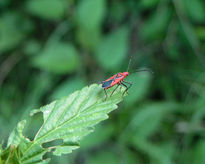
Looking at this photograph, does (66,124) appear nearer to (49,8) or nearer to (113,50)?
(113,50)

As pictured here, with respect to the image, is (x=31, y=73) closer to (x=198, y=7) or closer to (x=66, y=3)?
(x=66, y=3)

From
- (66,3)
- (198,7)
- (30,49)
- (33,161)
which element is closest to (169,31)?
(198,7)

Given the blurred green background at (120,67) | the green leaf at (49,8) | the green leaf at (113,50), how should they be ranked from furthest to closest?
the green leaf at (49,8)
the green leaf at (113,50)
the blurred green background at (120,67)

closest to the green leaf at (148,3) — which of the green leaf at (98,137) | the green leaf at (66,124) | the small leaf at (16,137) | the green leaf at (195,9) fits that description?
the green leaf at (195,9)

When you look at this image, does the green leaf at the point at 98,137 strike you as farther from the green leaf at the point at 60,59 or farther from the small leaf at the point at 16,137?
the small leaf at the point at 16,137

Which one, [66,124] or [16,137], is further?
[66,124]

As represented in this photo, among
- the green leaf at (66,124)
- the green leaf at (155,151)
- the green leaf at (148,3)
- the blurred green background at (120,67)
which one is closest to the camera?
the green leaf at (66,124)

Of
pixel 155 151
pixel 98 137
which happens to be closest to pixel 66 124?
pixel 98 137
